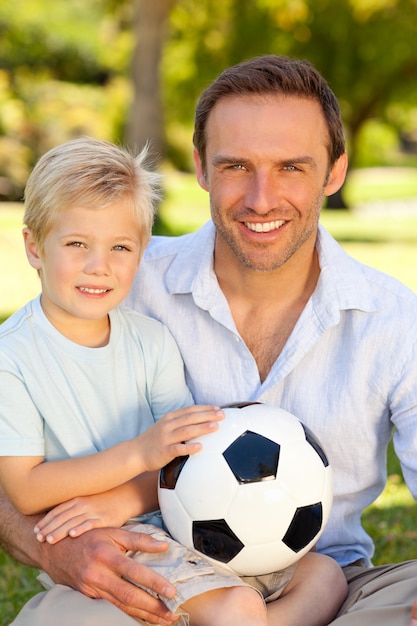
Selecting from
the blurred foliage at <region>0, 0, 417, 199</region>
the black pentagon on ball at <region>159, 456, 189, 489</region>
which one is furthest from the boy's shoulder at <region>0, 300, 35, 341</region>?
the blurred foliage at <region>0, 0, 417, 199</region>

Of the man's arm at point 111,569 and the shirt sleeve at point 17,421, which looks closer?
A: the man's arm at point 111,569

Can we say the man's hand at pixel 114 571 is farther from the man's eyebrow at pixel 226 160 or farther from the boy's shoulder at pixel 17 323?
the man's eyebrow at pixel 226 160

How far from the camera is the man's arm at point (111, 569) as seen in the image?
8.75 ft

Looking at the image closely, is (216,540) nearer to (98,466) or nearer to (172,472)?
(172,472)

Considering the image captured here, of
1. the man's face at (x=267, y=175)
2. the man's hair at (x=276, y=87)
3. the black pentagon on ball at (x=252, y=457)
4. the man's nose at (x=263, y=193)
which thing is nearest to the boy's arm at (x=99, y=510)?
the black pentagon on ball at (x=252, y=457)

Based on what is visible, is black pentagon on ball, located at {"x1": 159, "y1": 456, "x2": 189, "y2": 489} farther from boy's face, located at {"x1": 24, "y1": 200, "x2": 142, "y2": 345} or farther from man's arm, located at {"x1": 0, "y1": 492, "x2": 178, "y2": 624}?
boy's face, located at {"x1": 24, "y1": 200, "x2": 142, "y2": 345}

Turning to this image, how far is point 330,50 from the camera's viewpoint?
2173cm

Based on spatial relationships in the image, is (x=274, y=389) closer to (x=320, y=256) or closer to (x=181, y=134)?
(x=320, y=256)

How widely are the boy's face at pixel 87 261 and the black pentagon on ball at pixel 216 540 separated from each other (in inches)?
31.2

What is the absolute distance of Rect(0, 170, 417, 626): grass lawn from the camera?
4438 mm

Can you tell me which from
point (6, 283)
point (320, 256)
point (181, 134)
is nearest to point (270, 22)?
point (181, 134)

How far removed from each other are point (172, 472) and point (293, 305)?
0.96m

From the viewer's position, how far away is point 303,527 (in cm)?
275

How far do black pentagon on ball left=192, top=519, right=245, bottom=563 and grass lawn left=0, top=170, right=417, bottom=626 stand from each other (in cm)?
144
